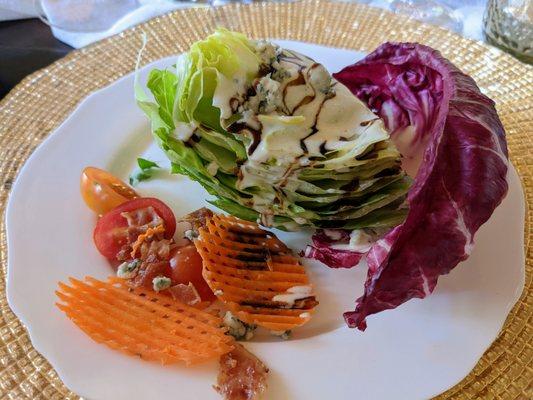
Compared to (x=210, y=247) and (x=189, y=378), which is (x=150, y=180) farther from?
(x=189, y=378)

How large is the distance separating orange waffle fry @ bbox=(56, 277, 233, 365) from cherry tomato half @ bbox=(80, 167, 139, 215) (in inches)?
10.8

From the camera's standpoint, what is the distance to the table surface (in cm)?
241

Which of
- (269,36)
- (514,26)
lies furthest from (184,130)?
(514,26)

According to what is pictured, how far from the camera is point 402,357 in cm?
130

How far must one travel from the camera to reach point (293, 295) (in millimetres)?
1460

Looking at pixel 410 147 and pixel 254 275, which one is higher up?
pixel 410 147

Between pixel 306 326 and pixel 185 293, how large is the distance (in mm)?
317

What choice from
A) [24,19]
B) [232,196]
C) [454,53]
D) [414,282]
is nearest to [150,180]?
[232,196]

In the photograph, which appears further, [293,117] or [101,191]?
[101,191]

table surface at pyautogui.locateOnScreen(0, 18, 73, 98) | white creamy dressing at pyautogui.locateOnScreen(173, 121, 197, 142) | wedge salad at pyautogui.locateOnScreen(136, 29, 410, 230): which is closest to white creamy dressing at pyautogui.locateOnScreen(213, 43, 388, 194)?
wedge salad at pyautogui.locateOnScreen(136, 29, 410, 230)

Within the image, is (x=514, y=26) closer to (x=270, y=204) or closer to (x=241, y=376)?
(x=270, y=204)

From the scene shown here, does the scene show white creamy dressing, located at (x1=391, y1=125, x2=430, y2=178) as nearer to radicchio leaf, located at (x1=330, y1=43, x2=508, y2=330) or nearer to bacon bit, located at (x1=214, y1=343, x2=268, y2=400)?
radicchio leaf, located at (x1=330, y1=43, x2=508, y2=330)

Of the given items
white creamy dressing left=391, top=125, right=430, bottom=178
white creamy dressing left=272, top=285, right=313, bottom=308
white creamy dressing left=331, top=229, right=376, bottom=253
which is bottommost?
white creamy dressing left=272, top=285, right=313, bottom=308

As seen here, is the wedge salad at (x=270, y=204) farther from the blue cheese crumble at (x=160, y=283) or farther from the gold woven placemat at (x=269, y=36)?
the gold woven placemat at (x=269, y=36)
